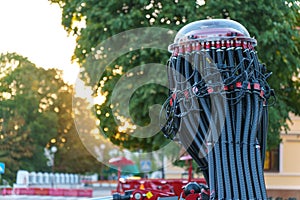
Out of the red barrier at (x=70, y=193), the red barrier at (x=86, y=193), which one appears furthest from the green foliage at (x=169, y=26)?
the red barrier at (x=70, y=193)

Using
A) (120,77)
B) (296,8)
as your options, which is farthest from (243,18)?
(120,77)

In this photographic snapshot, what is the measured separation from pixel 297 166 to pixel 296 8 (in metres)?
14.1

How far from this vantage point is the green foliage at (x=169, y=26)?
828 inches

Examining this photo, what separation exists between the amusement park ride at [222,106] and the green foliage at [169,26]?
10.2 meters

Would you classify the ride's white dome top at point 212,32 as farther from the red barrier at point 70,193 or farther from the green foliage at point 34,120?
the green foliage at point 34,120

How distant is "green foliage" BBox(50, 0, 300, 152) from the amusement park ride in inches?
400

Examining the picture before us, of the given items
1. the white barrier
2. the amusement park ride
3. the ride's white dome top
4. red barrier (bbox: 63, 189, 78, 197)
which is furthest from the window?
the ride's white dome top

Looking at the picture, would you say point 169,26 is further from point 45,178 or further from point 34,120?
point 34,120

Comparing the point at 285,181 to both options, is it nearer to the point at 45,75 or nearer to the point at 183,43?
the point at 183,43

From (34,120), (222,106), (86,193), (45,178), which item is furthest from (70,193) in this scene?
(222,106)

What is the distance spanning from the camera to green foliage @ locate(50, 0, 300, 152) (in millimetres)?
21031

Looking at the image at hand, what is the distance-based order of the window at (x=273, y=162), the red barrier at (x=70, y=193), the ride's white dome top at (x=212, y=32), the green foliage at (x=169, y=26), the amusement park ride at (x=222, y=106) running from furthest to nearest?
the red barrier at (x=70, y=193) → the window at (x=273, y=162) → the green foliage at (x=169, y=26) → the ride's white dome top at (x=212, y=32) → the amusement park ride at (x=222, y=106)

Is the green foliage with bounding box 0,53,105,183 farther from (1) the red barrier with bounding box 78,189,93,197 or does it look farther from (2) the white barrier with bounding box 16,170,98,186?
(1) the red barrier with bounding box 78,189,93,197

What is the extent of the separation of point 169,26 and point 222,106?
11.6 m
